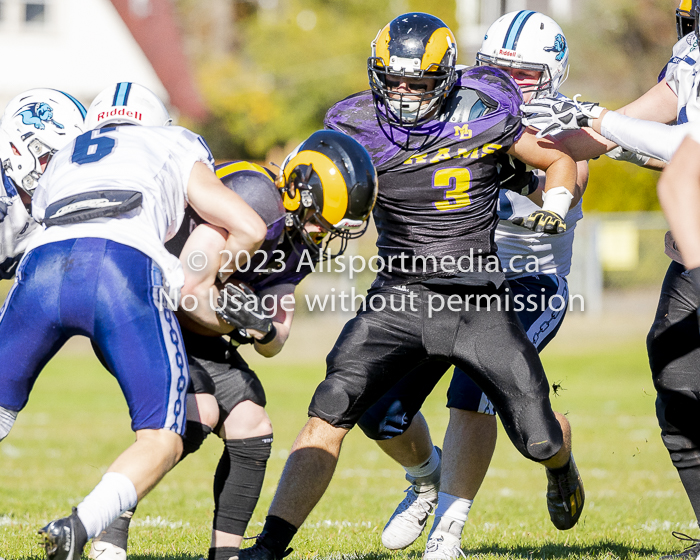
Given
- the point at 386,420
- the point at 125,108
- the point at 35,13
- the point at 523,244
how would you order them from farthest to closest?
the point at 35,13 → the point at 523,244 → the point at 386,420 → the point at 125,108

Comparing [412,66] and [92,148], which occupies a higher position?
[412,66]

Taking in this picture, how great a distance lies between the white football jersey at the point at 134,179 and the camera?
3.21 m

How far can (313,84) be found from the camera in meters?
24.7

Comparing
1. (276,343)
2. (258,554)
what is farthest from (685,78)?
(258,554)

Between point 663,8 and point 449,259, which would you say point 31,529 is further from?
point 663,8

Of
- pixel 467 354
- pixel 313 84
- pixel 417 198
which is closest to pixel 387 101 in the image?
pixel 417 198

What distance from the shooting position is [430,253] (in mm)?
4074

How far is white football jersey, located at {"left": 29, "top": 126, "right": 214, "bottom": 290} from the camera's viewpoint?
126 inches

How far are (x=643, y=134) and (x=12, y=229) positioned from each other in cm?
283

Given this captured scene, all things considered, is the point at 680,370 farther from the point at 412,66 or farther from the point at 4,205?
the point at 4,205

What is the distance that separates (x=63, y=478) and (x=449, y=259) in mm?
4925

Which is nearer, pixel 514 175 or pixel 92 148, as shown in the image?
pixel 92 148

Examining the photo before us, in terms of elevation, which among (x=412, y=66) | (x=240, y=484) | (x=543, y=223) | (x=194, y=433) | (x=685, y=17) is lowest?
(x=240, y=484)

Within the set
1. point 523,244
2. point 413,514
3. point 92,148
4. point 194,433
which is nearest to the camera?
point 92,148
